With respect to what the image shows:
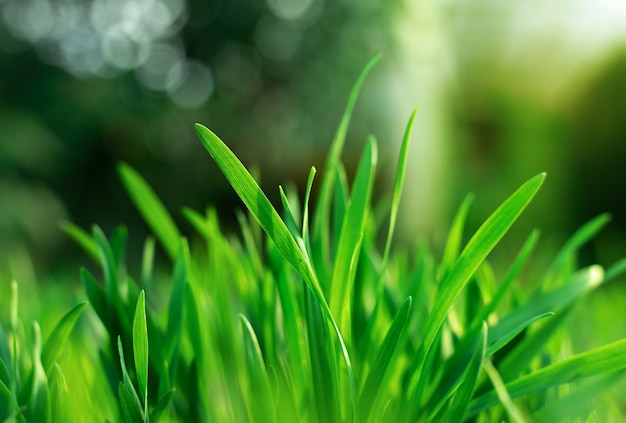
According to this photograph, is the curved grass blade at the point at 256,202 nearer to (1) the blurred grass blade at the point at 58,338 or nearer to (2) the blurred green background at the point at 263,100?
(1) the blurred grass blade at the point at 58,338

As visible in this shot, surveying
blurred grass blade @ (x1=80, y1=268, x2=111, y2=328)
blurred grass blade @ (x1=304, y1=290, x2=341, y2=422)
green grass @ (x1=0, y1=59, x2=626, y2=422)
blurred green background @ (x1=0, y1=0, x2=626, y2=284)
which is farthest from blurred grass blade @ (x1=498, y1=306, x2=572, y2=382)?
blurred green background @ (x1=0, y1=0, x2=626, y2=284)

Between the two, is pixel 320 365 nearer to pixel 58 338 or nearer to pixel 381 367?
pixel 381 367

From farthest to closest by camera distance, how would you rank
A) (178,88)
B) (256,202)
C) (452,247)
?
(178,88), (452,247), (256,202)

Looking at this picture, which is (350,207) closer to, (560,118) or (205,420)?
(205,420)

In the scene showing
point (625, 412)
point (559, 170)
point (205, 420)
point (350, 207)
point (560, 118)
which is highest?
point (350, 207)

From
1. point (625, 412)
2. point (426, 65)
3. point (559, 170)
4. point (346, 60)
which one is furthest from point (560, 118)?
point (625, 412)

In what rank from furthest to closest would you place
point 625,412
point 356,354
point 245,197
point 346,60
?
point 346,60 → point 625,412 → point 356,354 → point 245,197

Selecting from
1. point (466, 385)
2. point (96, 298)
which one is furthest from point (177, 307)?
point (466, 385)

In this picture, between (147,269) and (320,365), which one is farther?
→ (147,269)
